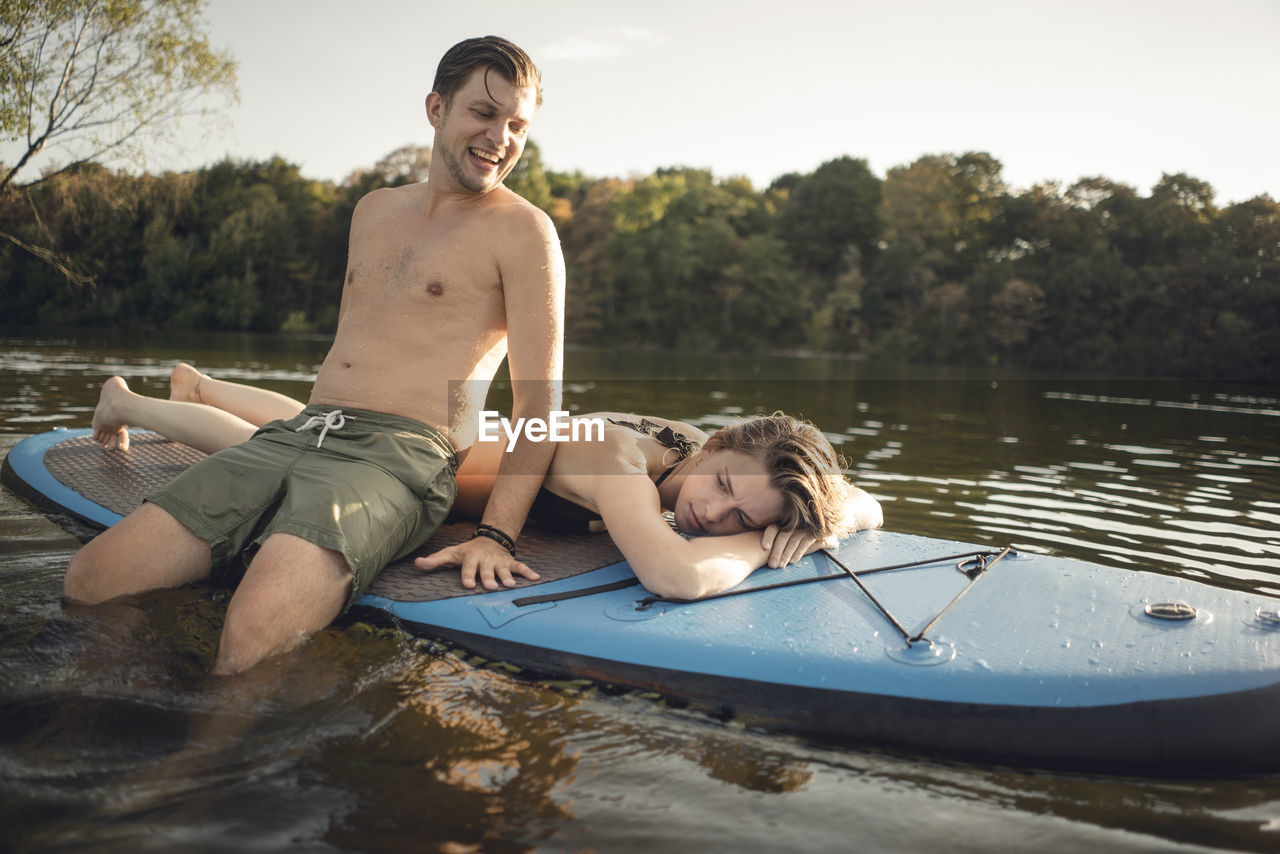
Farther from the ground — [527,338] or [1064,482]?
[527,338]

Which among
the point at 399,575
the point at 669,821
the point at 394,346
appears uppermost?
the point at 394,346

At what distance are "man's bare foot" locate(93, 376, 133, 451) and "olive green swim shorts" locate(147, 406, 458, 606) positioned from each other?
184cm

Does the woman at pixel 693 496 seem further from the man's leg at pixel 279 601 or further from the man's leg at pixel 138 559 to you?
the man's leg at pixel 138 559

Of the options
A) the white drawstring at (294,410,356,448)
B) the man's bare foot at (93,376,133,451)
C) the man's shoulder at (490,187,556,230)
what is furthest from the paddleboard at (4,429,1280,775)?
the man's bare foot at (93,376,133,451)

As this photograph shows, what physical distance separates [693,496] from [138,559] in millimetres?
1855

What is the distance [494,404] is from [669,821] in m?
11.4

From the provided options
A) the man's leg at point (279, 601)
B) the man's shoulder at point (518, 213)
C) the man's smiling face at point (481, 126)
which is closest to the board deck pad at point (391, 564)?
the man's leg at point (279, 601)

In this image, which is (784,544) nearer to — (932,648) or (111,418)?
(932,648)

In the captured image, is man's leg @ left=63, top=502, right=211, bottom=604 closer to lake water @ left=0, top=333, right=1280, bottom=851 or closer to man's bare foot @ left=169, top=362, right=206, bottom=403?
lake water @ left=0, top=333, right=1280, bottom=851

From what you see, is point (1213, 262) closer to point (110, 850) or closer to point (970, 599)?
point (970, 599)

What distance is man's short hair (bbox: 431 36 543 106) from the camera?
3.13 metres

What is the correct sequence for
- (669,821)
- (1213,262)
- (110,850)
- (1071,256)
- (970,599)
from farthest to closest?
(1071,256), (1213,262), (970,599), (669,821), (110,850)

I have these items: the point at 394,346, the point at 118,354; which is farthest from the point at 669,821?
the point at 118,354

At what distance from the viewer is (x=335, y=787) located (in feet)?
6.63
